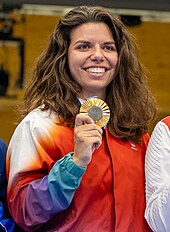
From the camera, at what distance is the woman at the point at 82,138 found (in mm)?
1271

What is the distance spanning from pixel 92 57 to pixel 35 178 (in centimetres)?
34

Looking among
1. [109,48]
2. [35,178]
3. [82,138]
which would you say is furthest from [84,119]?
[109,48]

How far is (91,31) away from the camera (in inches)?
56.7

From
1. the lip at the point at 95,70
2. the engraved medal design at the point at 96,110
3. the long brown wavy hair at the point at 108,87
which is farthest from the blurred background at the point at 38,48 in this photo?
the engraved medal design at the point at 96,110

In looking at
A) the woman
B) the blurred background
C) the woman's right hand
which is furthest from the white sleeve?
the blurred background

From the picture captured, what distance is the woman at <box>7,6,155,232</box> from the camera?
4.17 ft

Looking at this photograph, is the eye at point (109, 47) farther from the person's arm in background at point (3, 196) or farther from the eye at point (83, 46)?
the person's arm in background at point (3, 196)

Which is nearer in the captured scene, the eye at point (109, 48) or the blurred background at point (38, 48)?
the eye at point (109, 48)

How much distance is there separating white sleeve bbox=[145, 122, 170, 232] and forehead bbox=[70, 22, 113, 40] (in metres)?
0.29

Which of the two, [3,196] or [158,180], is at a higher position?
[158,180]

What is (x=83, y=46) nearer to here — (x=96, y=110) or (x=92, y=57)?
(x=92, y=57)

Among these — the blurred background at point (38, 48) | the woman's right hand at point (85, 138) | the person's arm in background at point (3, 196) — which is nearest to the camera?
the woman's right hand at point (85, 138)

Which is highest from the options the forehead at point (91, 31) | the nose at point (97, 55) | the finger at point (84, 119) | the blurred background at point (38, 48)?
the forehead at point (91, 31)

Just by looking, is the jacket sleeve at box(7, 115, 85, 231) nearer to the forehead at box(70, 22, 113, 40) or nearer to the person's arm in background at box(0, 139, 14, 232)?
A: the person's arm in background at box(0, 139, 14, 232)
